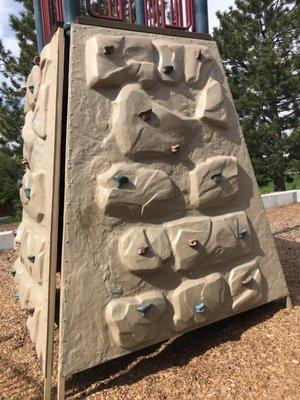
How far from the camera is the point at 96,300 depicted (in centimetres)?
287

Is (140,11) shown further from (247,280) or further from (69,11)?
(247,280)

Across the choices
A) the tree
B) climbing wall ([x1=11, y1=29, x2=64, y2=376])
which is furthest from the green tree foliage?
climbing wall ([x1=11, y1=29, x2=64, y2=376])

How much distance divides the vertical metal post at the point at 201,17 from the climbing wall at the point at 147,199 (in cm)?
21

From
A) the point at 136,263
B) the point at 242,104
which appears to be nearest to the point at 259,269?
the point at 136,263

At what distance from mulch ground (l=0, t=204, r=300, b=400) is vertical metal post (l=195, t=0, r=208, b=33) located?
2686 mm

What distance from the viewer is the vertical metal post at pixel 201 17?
368cm

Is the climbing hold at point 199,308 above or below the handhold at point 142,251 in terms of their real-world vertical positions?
below

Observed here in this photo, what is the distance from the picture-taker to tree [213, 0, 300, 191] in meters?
13.2

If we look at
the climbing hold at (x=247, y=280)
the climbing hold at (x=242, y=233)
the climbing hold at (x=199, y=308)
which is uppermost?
the climbing hold at (x=242, y=233)

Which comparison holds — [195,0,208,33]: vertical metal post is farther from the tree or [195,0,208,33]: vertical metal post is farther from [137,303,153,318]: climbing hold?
the tree

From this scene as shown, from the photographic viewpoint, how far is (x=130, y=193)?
118 inches

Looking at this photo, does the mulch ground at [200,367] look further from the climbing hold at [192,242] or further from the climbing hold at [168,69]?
the climbing hold at [168,69]

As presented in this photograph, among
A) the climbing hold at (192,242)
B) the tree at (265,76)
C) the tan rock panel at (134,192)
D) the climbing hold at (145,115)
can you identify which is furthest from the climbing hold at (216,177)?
the tree at (265,76)

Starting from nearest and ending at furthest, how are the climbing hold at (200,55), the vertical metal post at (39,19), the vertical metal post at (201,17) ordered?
the climbing hold at (200,55), the vertical metal post at (201,17), the vertical metal post at (39,19)
